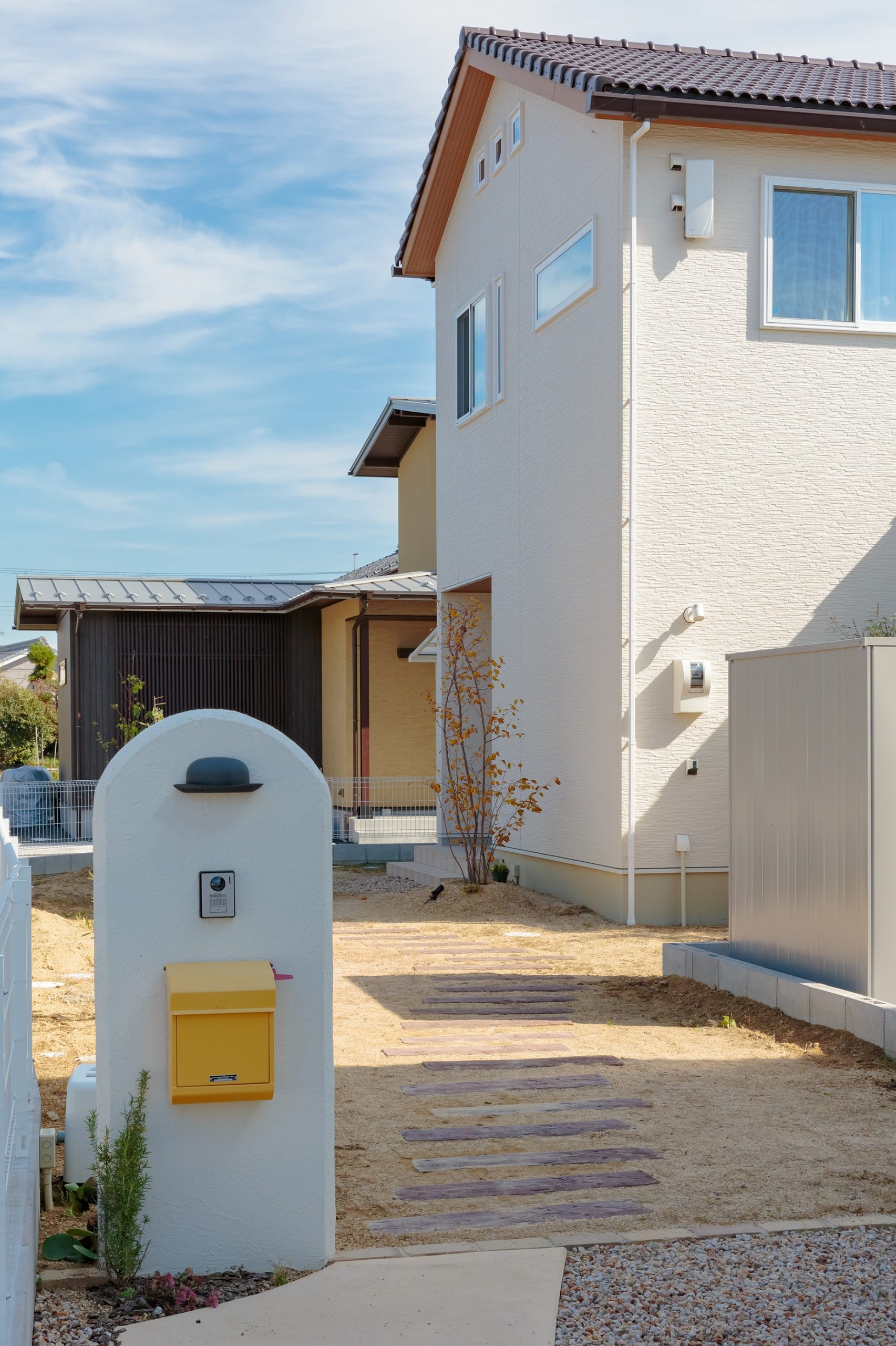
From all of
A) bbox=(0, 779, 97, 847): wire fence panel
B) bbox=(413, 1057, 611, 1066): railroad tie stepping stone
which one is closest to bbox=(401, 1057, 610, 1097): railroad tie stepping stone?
bbox=(413, 1057, 611, 1066): railroad tie stepping stone

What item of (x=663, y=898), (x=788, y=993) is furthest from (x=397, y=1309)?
(x=663, y=898)

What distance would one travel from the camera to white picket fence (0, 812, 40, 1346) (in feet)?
10.8

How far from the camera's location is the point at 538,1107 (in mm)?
6410

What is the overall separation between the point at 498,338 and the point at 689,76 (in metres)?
3.82

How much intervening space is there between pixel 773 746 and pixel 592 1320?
5.01 m

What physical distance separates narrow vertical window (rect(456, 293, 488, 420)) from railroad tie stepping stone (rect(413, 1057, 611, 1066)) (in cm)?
998

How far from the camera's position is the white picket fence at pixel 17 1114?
3281 mm

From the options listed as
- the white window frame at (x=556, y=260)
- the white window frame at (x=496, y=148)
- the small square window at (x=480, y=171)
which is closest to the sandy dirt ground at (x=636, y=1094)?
the white window frame at (x=556, y=260)

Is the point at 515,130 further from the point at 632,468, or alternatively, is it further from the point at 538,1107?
the point at 538,1107

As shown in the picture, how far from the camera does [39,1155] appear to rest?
15.6ft

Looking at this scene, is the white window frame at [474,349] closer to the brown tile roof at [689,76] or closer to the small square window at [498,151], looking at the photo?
the small square window at [498,151]

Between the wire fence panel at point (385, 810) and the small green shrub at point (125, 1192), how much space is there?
1361cm

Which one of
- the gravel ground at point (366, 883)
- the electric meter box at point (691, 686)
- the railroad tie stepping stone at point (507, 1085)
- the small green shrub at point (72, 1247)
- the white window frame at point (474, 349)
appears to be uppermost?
the white window frame at point (474, 349)

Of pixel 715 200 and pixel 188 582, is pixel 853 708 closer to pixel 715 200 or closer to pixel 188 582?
pixel 715 200
